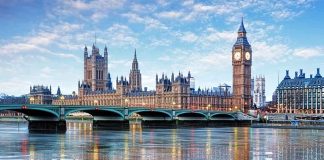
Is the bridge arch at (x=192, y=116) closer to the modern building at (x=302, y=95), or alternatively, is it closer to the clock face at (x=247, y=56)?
the modern building at (x=302, y=95)

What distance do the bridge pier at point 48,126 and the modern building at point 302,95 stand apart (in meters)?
105

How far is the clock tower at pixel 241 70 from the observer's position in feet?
610

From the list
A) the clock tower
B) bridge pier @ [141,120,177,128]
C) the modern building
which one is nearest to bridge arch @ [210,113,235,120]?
bridge pier @ [141,120,177,128]

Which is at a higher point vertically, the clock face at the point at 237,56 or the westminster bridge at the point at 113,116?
the clock face at the point at 237,56

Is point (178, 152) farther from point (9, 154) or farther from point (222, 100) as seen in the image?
point (222, 100)

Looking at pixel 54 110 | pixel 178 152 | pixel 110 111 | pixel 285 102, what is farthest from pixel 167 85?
pixel 178 152

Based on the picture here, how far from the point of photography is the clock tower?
185875 millimetres

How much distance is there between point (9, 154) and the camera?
38.4 m

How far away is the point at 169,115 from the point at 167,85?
6725cm

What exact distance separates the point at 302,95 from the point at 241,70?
24.4 meters

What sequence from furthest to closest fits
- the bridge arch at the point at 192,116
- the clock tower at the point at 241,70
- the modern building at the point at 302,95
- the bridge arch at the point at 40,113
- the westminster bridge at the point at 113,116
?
the clock tower at the point at 241,70 < the modern building at the point at 302,95 < the bridge arch at the point at 192,116 < the westminster bridge at the point at 113,116 < the bridge arch at the point at 40,113

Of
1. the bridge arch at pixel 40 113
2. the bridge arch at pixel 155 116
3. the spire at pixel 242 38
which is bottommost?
the bridge arch at pixel 155 116

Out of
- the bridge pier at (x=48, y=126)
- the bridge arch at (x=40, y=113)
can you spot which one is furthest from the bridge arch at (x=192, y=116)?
A: the bridge pier at (x=48, y=126)

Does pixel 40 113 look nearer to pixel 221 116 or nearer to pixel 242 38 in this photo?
pixel 221 116
